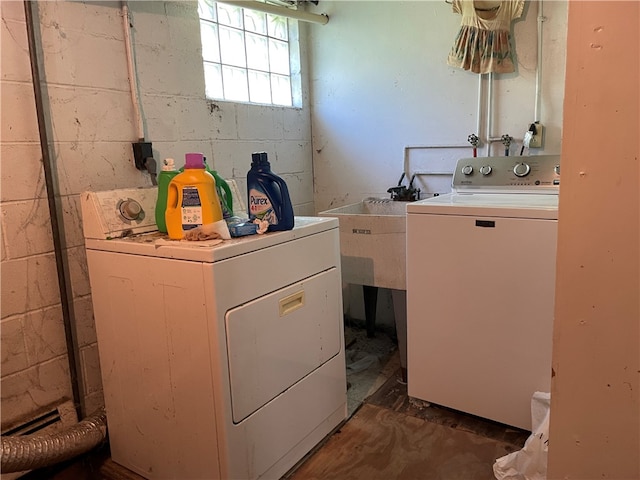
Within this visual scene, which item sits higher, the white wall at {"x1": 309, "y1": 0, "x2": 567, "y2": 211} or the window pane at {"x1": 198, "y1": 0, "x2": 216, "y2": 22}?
the window pane at {"x1": 198, "y1": 0, "x2": 216, "y2": 22}

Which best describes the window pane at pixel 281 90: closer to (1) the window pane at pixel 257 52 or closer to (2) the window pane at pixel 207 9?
(1) the window pane at pixel 257 52

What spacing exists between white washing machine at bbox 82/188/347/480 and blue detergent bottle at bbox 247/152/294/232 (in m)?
0.05

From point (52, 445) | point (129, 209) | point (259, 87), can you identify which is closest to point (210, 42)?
point (259, 87)

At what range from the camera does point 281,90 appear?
2.91 m

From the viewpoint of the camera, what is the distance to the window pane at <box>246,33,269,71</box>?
2.69m

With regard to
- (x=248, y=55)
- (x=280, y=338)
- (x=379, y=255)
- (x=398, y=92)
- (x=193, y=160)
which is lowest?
(x=280, y=338)

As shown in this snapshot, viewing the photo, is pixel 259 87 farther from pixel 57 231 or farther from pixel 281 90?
pixel 57 231

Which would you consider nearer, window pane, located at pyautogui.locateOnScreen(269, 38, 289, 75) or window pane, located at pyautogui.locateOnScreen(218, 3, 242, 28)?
window pane, located at pyautogui.locateOnScreen(218, 3, 242, 28)

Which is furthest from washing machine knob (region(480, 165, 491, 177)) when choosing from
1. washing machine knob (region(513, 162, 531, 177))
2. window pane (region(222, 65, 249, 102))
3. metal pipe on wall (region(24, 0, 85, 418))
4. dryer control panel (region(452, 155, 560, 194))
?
metal pipe on wall (region(24, 0, 85, 418))

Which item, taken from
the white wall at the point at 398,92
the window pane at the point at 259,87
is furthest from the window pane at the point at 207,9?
the white wall at the point at 398,92

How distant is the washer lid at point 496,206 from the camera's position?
171cm

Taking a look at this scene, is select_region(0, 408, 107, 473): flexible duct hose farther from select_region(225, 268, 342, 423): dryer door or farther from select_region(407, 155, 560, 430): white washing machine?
select_region(407, 155, 560, 430): white washing machine

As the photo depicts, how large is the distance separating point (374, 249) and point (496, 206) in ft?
2.29

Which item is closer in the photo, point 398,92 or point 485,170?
point 485,170
